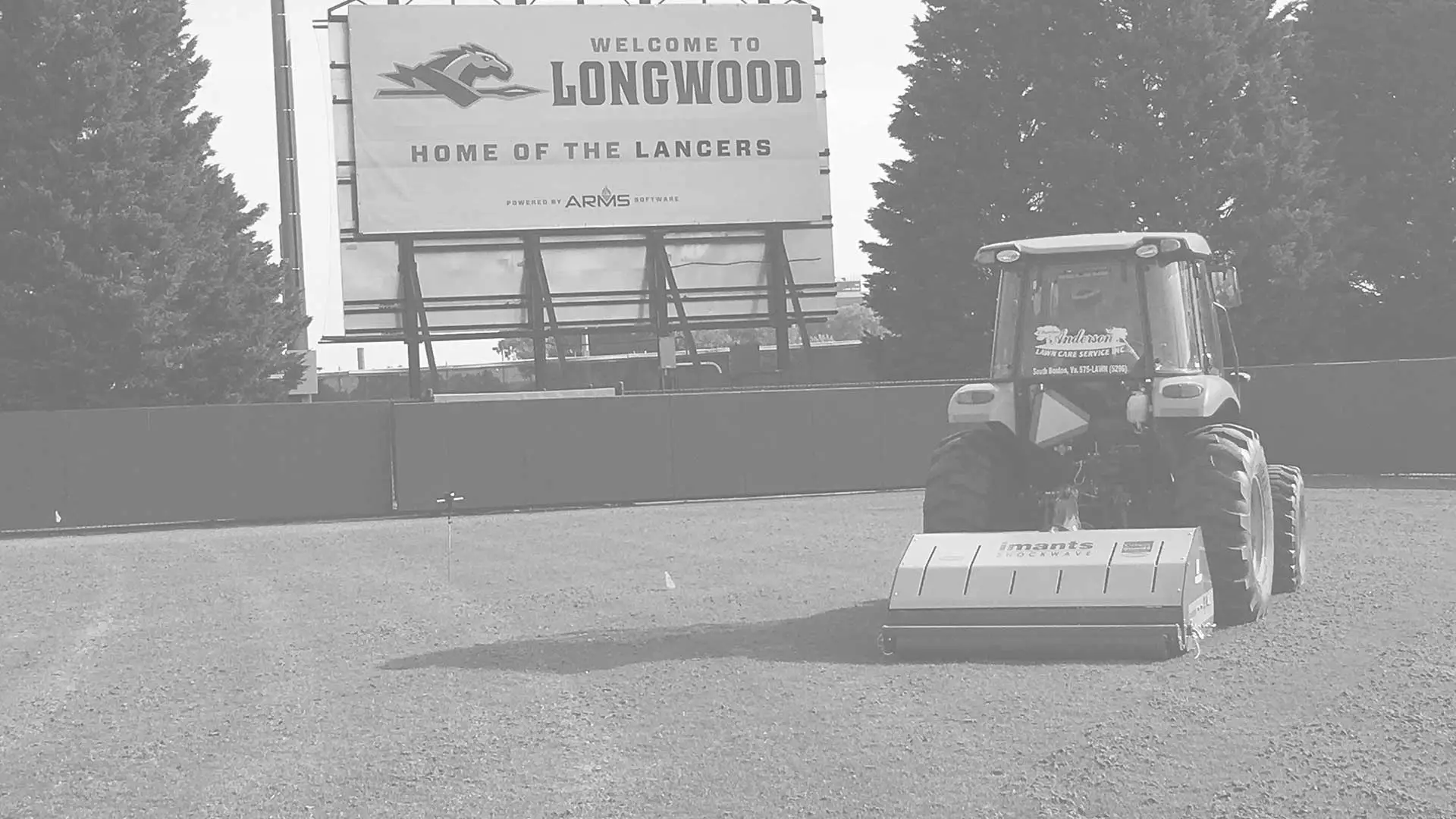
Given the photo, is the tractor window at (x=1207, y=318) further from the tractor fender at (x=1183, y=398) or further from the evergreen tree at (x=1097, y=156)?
the evergreen tree at (x=1097, y=156)

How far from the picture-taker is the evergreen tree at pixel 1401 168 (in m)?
38.1

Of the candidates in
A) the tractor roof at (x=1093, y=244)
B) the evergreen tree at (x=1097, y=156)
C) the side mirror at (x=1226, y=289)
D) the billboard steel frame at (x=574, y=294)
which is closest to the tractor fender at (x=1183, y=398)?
the tractor roof at (x=1093, y=244)

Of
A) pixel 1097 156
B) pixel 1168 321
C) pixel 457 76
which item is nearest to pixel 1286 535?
pixel 1168 321

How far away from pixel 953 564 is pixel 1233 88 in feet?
93.8

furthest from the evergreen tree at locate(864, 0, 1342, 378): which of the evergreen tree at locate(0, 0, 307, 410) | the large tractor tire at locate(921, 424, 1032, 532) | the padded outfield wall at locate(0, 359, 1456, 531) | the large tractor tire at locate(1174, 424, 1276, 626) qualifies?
the large tractor tire at locate(1174, 424, 1276, 626)

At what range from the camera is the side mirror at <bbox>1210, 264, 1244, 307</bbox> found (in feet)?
43.8

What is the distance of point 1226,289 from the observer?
43.9ft

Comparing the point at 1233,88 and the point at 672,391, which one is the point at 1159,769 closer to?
the point at 672,391

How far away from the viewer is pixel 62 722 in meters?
9.93

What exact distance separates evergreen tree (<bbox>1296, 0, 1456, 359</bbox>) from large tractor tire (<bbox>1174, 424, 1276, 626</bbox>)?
90.1 feet

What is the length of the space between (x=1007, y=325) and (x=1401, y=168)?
95.1 ft

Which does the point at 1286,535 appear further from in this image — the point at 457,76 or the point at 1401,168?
the point at 1401,168

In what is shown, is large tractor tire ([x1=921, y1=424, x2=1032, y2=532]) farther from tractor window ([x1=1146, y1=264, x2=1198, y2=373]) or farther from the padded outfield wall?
the padded outfield wall

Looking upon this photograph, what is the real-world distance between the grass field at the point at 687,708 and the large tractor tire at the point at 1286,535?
339 millimetres
